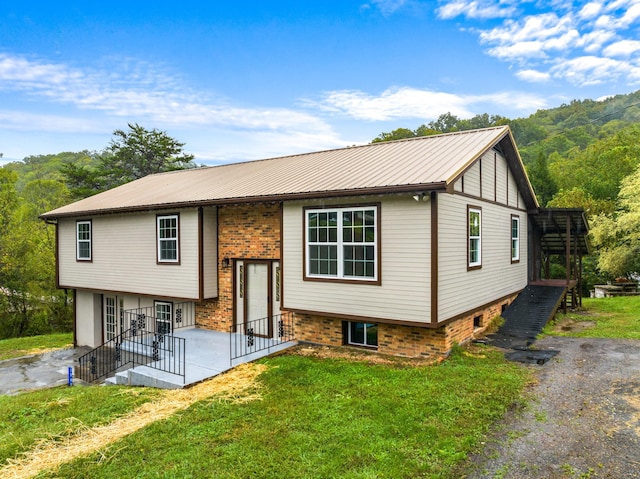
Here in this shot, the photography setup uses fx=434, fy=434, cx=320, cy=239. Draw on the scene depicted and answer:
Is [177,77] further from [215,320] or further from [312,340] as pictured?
[312,340]

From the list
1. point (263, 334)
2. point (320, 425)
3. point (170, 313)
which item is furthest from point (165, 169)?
point (320, 425)

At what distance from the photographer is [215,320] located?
12.8 metres

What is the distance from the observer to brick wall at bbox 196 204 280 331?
1166cm

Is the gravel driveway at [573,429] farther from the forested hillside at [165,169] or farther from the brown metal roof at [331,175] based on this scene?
the forested hillside at [165,169]

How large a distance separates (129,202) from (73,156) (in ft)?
201

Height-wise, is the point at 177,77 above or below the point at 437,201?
above

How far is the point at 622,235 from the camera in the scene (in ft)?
80.8

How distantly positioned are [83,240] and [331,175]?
1040cm

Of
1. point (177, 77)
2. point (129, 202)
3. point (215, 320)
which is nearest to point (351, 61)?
point (177, 77)

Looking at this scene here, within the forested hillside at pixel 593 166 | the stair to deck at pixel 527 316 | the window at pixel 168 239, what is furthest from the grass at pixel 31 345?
the forested hillside at pixel 593 166

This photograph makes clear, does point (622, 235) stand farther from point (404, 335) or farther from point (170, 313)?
point (170, 313)

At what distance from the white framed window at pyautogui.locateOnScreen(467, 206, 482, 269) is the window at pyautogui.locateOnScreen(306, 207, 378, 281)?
269 cm

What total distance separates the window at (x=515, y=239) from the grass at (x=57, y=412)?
1163 cm

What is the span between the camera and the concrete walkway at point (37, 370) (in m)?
11.8
